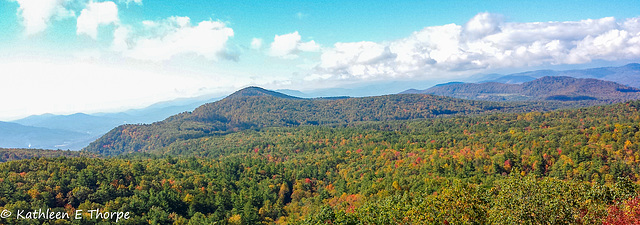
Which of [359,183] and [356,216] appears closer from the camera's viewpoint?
[356,216]

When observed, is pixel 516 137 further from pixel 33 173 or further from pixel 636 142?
pixel 33 173

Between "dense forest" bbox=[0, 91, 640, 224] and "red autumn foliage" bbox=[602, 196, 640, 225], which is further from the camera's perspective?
"dense forest" bbox=[0, 91, 640, 224]

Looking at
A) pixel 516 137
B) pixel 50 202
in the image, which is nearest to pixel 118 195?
pixel 50 202

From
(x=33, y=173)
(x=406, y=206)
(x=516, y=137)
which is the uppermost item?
(x=33, y=173)

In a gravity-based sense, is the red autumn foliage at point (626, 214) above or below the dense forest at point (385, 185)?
above

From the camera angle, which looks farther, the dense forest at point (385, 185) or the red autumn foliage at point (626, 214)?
the dense forest at point (385, 185)

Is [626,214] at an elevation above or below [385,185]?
above

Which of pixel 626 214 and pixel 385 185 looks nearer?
pixel 626 214

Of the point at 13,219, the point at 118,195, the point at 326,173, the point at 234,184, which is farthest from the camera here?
the point at 326,173

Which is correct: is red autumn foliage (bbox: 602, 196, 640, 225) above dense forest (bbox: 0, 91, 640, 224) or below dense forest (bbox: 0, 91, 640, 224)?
above

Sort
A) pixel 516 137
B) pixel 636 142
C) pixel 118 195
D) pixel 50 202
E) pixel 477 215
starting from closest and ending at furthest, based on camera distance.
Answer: pixel 477 215
pixel 50 202
pixel 118 195
pixel 636 142
pixel 516 137

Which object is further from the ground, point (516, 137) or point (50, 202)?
point (50, 202)
